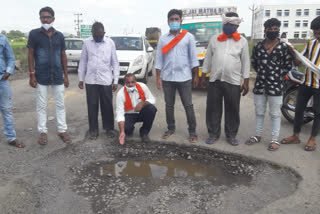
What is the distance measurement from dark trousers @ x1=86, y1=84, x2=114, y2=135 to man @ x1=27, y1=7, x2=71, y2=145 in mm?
439

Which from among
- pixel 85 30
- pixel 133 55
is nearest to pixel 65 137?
pixel 133 55

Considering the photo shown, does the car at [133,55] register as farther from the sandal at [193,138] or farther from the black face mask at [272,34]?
the black face mask at [272,34]

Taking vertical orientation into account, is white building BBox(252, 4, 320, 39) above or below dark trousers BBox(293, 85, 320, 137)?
above

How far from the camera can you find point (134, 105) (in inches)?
179

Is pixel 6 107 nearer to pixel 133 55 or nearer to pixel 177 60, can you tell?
pixel 177 60

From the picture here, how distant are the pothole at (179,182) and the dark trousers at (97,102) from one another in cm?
66

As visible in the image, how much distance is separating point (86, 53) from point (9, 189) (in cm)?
230

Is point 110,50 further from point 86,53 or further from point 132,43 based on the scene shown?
point 132,43

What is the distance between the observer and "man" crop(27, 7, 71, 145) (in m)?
4.14

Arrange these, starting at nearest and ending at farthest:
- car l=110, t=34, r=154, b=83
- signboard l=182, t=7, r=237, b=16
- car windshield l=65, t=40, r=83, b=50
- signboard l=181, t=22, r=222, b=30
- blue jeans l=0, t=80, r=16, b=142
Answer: blue jeans l=0, t=80, r=16, b=142, car l=110, t=34, r=154, b=83, signboard l=181, t=22, r=222, b=30, signboard l=182, t=7, r=237, b=16, car windshield l=65, t=40, r=83, b=50

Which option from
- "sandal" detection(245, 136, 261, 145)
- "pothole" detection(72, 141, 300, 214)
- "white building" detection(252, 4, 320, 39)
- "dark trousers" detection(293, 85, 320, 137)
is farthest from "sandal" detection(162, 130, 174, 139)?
"white building" detection(252, 4, 320, 39)

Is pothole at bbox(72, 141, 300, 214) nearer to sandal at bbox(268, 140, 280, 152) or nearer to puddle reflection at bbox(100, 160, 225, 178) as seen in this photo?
puddle reflection at bbox(100, 160, 225, 178)

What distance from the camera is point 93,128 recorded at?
4.72 meters

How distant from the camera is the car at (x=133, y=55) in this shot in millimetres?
9023
